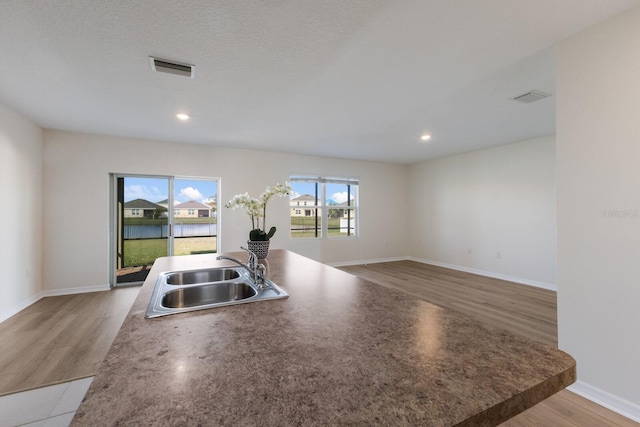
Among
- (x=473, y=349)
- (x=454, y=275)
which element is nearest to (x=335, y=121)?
(x=473, y=349)

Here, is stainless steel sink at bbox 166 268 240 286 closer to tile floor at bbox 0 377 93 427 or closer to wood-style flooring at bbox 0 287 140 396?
tile floor at bbox 0 377 93 427

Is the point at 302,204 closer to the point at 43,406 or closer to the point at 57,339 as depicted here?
the point at 57,339

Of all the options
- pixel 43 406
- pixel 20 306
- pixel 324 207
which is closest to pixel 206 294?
pixel 43 406

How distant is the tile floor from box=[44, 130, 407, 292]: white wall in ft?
9.08

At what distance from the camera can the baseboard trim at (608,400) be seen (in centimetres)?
162

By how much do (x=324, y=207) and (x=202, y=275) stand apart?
4343mm

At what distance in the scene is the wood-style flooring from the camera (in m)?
2.09

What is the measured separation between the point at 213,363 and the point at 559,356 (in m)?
0.99

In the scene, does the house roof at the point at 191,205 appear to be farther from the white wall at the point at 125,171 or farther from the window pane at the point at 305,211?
the window pane at the point at 305,211

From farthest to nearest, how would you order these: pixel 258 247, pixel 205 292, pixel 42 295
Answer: pixel 42 295, pixel 258 247, pixel 205 292

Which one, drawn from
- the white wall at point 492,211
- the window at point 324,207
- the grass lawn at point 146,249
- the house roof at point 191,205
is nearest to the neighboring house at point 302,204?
the window at point 324,207

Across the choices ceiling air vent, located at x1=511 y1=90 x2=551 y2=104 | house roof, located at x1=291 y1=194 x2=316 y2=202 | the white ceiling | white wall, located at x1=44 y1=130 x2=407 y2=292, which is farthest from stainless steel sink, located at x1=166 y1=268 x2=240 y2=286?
house roof, located at x1=291 y1=194 x2=316 y2=202

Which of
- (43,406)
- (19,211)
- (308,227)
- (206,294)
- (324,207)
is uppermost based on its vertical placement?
(324,207)

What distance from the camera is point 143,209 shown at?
15.1 feet
